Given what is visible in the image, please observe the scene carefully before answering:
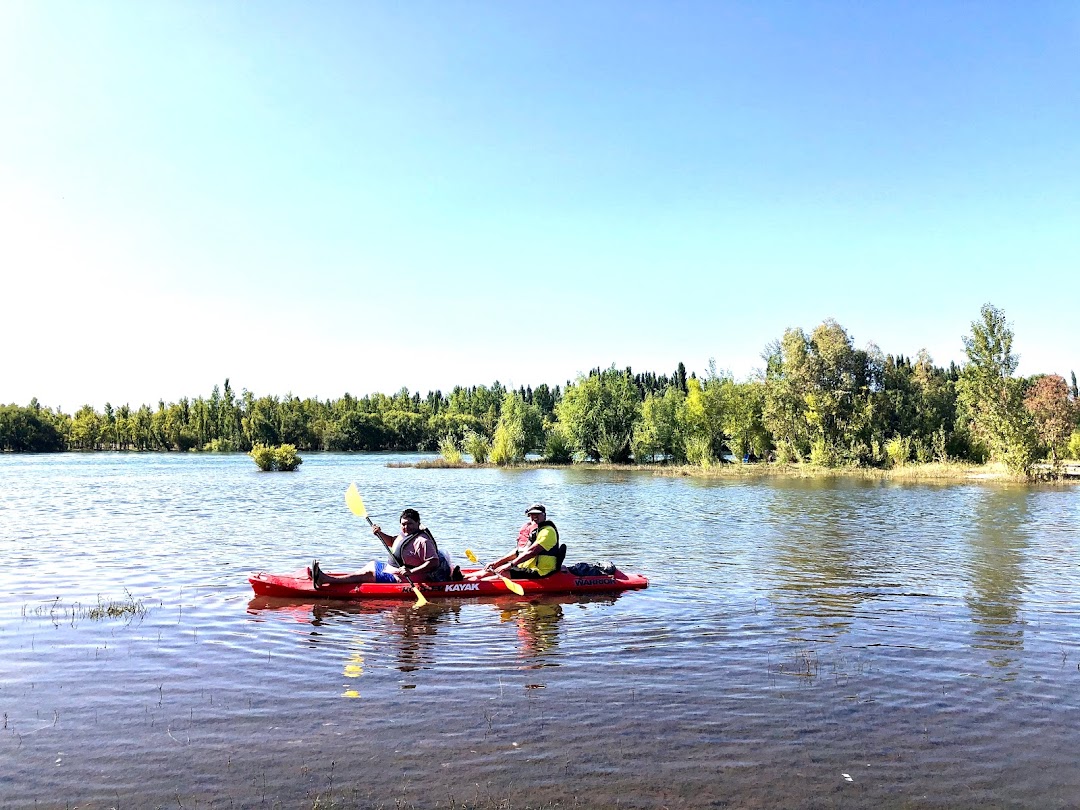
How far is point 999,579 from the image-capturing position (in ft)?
51.1

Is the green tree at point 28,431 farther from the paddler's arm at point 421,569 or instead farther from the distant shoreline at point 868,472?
the paddler's arm at point 421,569

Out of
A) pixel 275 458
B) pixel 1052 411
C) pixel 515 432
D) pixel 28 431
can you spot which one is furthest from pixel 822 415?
pixel 28 431

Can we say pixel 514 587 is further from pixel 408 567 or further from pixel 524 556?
pixel 408 567

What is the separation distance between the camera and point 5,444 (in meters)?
122

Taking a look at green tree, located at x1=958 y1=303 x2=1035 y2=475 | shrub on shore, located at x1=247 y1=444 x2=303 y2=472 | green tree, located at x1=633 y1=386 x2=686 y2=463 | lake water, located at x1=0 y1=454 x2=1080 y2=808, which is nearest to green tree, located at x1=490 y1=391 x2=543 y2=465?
green tree, located at x1=633 y1=386 x2=686 y2=463

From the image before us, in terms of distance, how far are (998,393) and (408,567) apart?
39.6 m

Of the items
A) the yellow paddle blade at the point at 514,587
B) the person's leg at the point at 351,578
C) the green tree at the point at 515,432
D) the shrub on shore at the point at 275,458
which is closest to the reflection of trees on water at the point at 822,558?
the yellow paddle blade at the point at 514,587

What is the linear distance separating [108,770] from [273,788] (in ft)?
4.93

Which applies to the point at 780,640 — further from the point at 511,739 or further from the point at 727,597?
the point at 511,739

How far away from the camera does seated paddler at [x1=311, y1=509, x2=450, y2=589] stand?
1390 cm

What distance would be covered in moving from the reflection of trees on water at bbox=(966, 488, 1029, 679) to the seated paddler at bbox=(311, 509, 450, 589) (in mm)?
8415

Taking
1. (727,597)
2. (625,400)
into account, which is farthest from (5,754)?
(625,400)

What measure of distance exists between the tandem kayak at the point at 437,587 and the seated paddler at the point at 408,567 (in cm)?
12

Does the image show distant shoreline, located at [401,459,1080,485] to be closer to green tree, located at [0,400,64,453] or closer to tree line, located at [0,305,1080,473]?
tree line, located at [0,305,1080,473]
